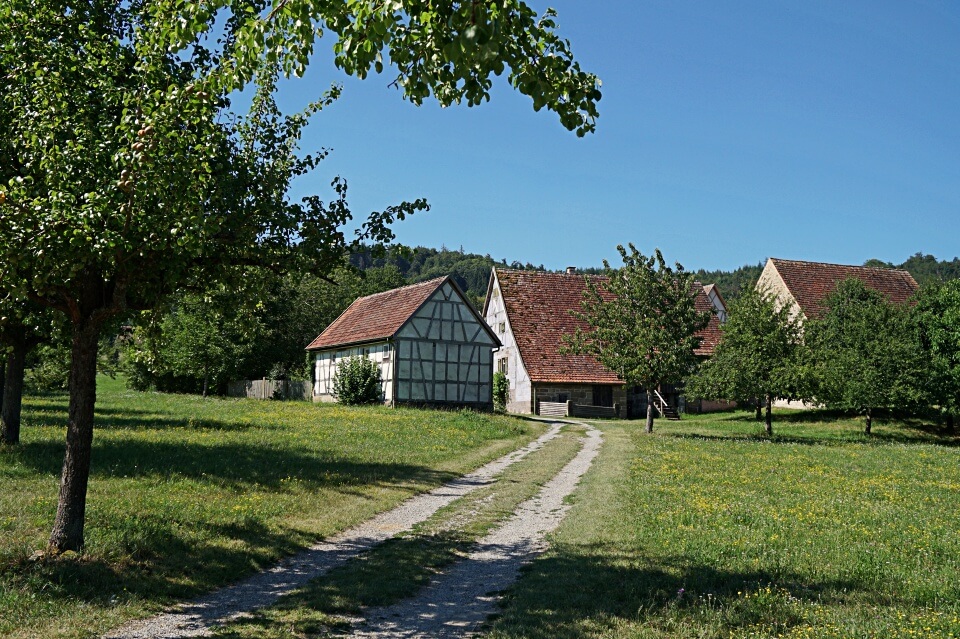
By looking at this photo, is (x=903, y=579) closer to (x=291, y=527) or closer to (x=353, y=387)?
(x=291, y=527)

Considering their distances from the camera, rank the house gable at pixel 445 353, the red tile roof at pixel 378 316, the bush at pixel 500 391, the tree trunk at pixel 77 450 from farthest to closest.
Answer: the bush at pixel 500 391 → the red tile roof at pixel 378 316 → the house gable at pixel 445 353 → the tree trunk at pixel 77 450

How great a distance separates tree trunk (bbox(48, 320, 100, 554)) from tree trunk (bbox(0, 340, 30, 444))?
10.8 metres

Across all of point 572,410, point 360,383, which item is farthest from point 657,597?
point 572,410

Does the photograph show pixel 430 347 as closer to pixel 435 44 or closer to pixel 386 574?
pixel 386 574

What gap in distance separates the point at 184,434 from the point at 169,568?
15361mm

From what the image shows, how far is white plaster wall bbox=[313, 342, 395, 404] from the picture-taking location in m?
41.6

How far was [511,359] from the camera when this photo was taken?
1977 inches

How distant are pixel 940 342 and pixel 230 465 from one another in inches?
1401

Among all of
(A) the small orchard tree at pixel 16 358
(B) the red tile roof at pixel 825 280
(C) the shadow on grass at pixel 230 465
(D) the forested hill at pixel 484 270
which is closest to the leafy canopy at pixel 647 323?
(C) the shadow on grass at pixel 230 465

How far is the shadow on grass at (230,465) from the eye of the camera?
1625cm

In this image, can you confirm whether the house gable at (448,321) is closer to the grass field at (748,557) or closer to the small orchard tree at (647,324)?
the small orchard tree at (647,324)

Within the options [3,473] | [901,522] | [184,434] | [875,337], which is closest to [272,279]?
[3,473]

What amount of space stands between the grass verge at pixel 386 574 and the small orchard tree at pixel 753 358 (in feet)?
63.4

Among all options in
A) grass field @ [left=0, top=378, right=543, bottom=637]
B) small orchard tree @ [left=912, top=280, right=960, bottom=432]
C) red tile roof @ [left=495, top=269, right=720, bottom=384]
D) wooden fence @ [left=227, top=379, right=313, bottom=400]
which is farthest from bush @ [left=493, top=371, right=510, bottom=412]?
small orchard tree @ [left=912, top=280, right=960, bottom=432]
